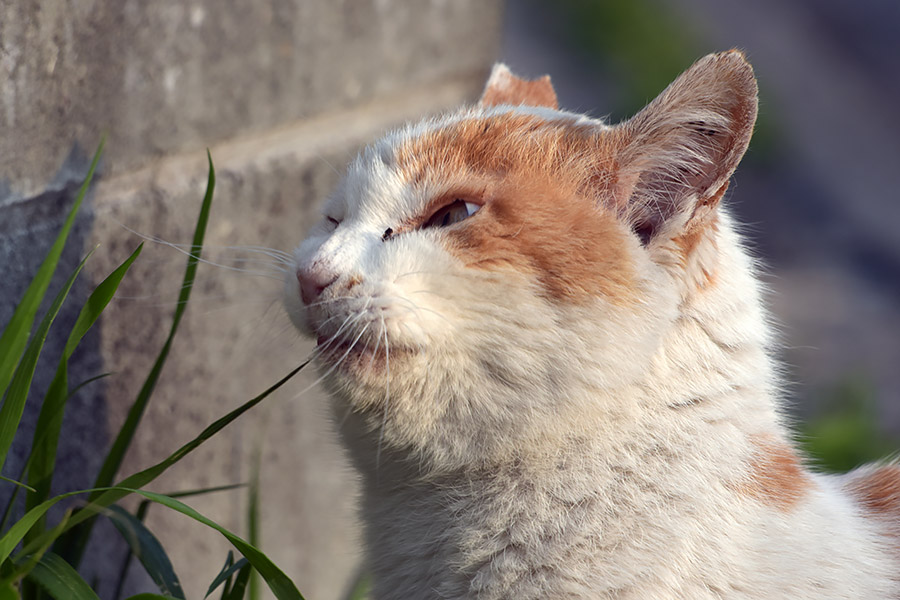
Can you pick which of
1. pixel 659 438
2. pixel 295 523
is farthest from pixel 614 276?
pixel 295 523

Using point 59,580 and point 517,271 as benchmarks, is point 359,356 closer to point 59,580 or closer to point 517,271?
point 517,271

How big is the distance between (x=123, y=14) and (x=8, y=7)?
31 cm

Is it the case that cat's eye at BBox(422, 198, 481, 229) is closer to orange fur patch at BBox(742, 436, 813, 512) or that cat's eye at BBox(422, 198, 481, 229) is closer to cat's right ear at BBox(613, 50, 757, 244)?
cat's right ear at BBox(613, 50, 757, 244)

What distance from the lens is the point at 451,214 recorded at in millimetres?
1604

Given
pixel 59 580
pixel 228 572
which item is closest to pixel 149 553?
pixel 228 572

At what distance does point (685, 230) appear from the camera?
1562 millimetres

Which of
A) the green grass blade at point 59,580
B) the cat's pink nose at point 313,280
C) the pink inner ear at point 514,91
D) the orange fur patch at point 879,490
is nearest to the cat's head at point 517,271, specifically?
the cat's pink nose at point 313,280

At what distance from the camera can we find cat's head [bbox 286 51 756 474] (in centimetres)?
149

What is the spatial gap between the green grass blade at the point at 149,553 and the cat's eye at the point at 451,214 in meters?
0.79

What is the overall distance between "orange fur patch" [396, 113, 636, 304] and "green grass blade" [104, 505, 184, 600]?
815mm

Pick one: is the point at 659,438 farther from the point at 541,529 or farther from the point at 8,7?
the point at 8,7

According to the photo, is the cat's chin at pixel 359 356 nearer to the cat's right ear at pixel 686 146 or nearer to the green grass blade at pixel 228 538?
the green grass blade at pixel 228 538

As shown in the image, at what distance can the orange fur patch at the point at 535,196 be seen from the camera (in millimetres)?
1517

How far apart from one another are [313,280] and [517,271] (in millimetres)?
338
